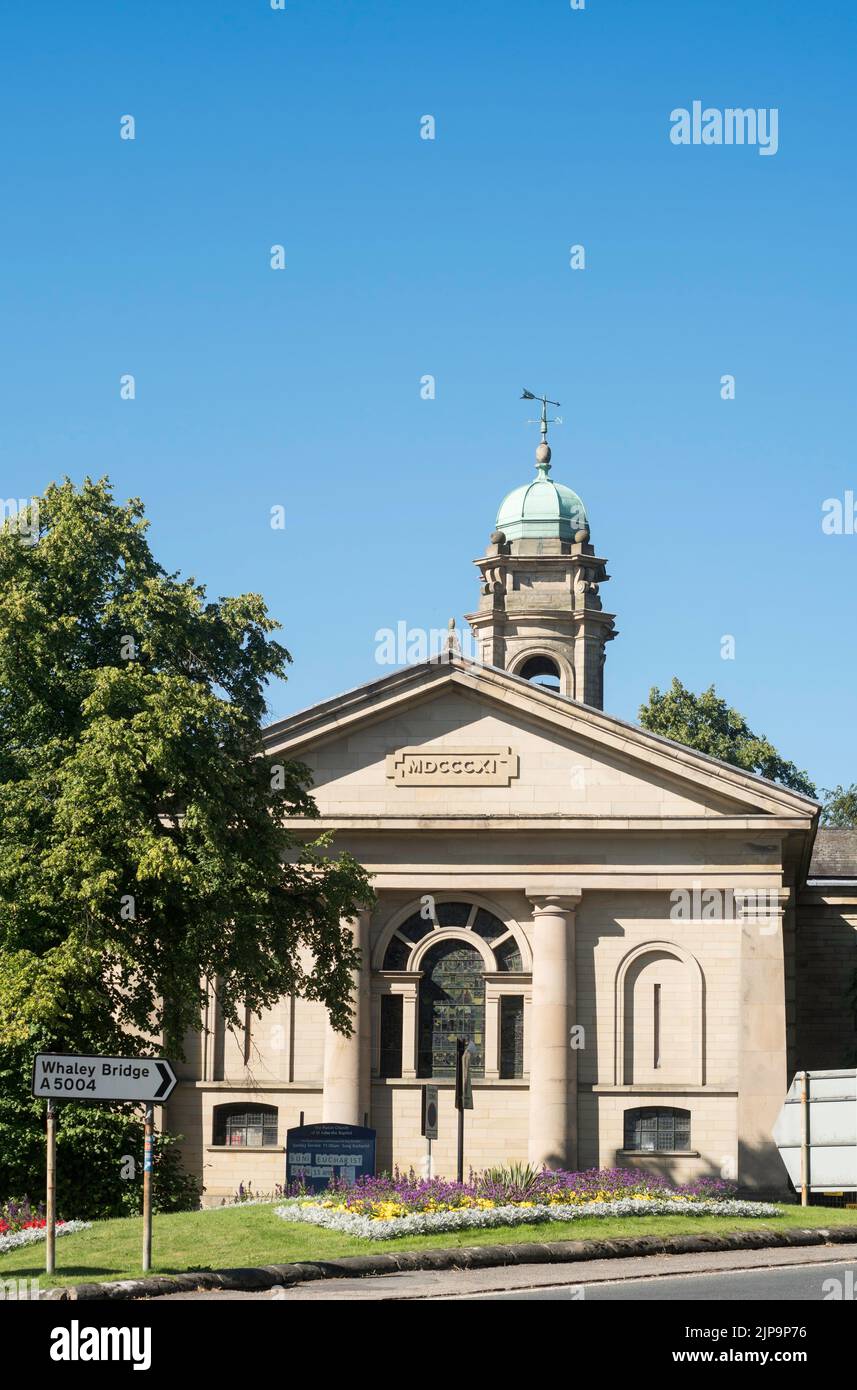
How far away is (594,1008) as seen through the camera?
148ft

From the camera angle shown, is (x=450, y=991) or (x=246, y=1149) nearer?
(x=246, y=1149)

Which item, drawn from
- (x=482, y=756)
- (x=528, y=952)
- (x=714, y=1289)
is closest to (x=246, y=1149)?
(x=528, y=952)

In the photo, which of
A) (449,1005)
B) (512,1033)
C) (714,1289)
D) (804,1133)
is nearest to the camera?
(714,1289)

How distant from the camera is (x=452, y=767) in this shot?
150ft

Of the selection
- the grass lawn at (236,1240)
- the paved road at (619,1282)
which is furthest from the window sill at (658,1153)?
the paved road at (619,1282)

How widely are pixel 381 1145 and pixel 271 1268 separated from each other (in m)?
20.8

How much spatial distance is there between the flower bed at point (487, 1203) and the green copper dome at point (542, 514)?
31354 millimetres

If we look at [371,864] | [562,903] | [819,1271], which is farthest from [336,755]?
[819,1271]

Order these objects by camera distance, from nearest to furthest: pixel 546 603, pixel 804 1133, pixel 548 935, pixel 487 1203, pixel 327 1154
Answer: pixel 804 1133
pixel 487 1203
pixel 327 1154
pixel 548 935
pixel 546 603

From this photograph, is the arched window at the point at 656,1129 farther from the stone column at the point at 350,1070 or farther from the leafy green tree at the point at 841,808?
the leafy green tree at the point at 841,808

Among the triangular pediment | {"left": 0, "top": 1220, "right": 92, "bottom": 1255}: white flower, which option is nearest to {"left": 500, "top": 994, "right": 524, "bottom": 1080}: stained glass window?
the triangular pediment

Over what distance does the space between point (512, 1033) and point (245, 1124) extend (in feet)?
20.8

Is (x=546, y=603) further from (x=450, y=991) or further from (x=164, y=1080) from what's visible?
(x=164, y=1080)
